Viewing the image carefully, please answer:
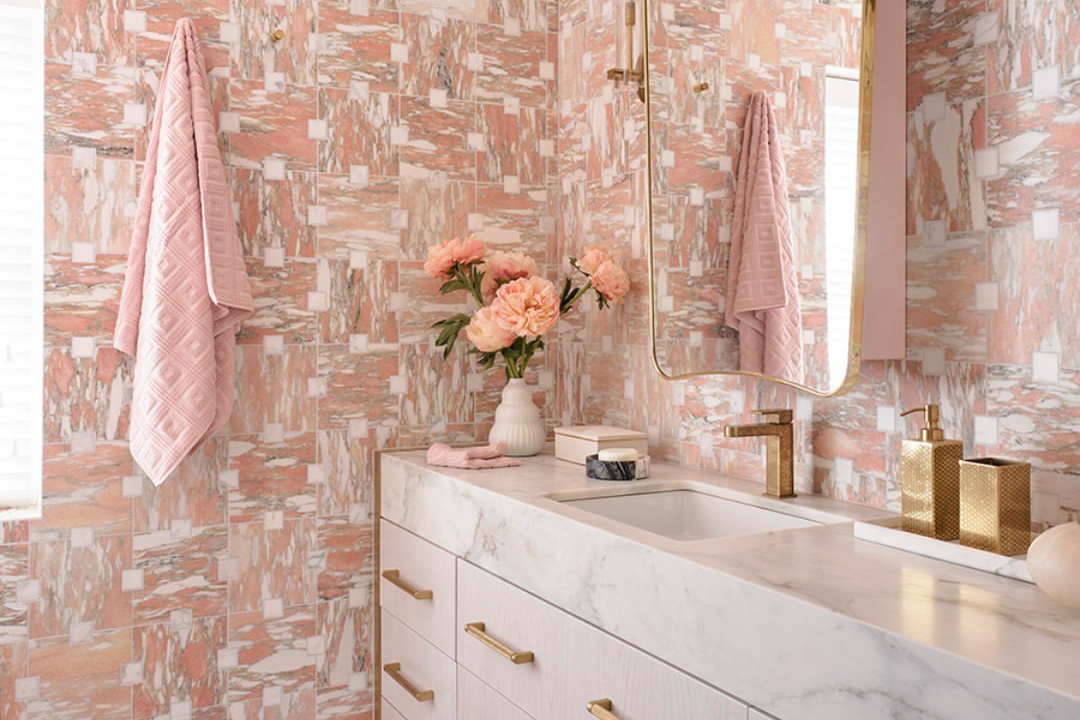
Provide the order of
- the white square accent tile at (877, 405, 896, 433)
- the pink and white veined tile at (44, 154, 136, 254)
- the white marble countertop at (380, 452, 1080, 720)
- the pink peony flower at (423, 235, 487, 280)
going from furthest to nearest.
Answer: the pink peony flower at (423, 235, 487, 280)
the pink and white veined tile at (44, 154, 136, 254)
the white square accent tile at (877, 405, 896, 433)
the white marble countertop at (380, 452, 1080, 720)

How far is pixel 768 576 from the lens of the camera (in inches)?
43.1

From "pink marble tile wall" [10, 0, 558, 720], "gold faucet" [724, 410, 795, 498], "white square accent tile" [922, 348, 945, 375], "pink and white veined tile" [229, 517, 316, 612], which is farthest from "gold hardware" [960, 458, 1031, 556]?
"pink and white veined tile" [229, 517, 316, 612]

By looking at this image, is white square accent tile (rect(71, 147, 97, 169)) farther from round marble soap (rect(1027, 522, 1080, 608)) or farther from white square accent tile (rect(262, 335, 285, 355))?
round marble soap (rect(1027, 522, 1080, 608))

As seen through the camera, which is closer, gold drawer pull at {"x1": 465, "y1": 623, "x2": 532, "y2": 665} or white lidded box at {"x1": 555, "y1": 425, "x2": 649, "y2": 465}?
gold drawer pull at {"x1": 465, "y1": 623, "x2": 532, "y2": 665}

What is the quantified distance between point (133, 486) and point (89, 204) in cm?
63

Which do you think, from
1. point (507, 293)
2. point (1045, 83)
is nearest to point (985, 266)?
point (1045, 83)

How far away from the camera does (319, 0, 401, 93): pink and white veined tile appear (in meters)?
2.22

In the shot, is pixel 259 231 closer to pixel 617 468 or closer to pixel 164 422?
pixel 164 422

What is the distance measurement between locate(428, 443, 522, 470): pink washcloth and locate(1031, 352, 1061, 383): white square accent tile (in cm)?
111

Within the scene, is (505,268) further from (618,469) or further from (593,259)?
(618,469)

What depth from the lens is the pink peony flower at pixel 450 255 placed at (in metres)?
2.17

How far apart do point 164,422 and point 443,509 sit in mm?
630

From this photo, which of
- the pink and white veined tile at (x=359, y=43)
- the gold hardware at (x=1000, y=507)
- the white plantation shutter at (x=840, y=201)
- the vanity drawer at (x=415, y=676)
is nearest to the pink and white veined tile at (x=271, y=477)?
the vanity drawer at (x=415, y=676)

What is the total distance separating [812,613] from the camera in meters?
0.97
